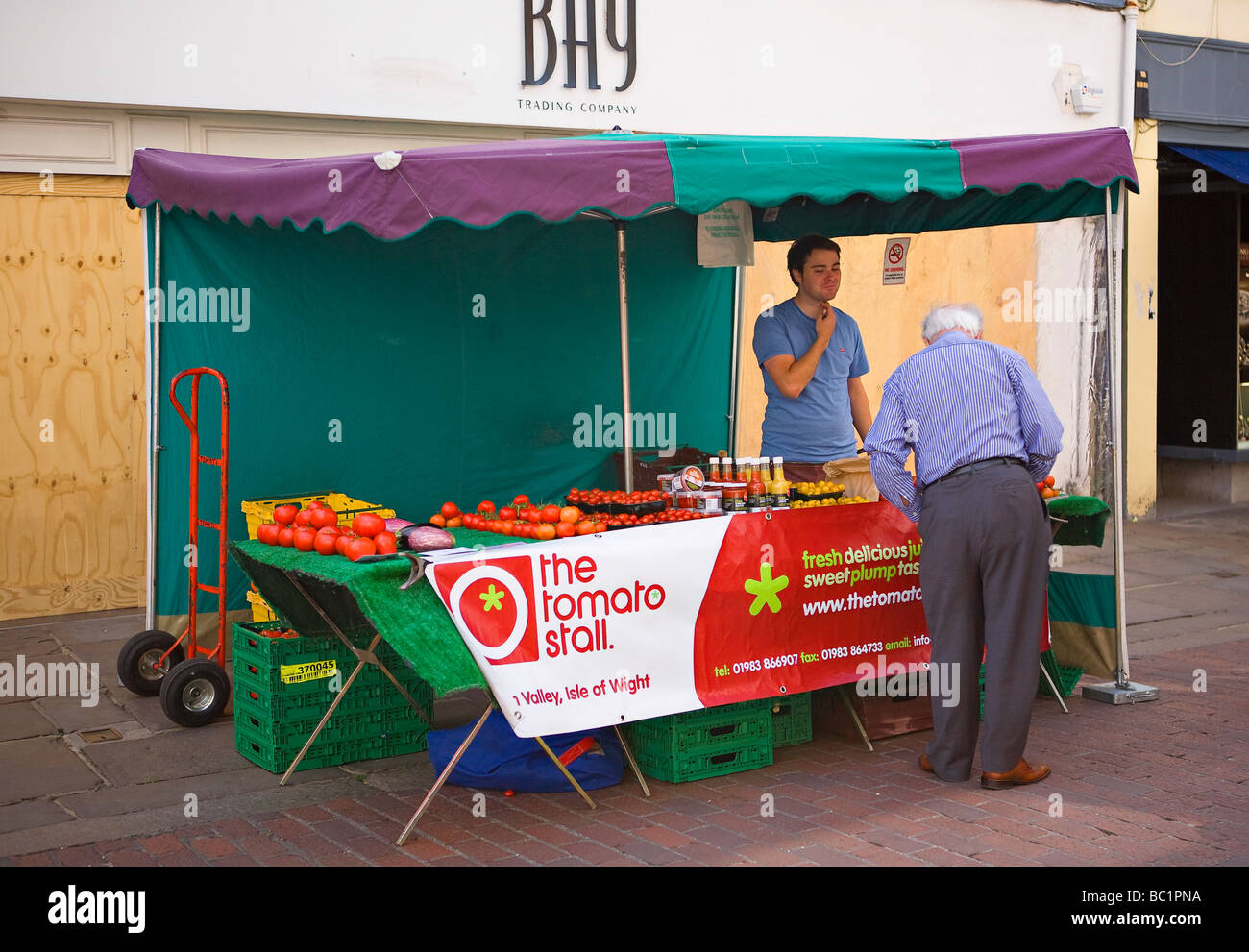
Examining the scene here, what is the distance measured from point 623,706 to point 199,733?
2298 millimetres

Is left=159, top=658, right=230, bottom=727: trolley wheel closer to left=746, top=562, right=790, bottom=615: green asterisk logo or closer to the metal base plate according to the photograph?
left=746, top=562, right=790, bottom=615: green asterisk logo

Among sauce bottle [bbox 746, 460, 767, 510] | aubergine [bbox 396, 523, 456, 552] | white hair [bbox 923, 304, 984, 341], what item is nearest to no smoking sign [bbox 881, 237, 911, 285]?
white hair [bbox 923, 304, 984, 341]

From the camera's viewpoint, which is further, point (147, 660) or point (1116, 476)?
point (147, 660)

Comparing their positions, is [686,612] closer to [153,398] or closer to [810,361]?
[810,361]

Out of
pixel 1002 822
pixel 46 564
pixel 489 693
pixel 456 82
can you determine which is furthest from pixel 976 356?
pixel 46 564

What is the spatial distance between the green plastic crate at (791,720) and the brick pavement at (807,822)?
7 centimetres

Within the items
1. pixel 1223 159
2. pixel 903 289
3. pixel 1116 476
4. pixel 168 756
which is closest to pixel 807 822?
pixel 1116 476

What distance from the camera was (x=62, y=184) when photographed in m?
8.45

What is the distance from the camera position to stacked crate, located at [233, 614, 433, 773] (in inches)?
220

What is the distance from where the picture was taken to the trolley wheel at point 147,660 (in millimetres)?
6656

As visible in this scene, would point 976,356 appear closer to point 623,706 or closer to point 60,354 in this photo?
point 623,706

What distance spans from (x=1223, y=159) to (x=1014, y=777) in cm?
961

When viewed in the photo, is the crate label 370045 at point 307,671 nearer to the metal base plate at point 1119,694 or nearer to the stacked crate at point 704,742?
the stacked crate at point 704,742

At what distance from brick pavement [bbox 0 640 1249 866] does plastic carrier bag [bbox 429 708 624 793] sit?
65 mm
